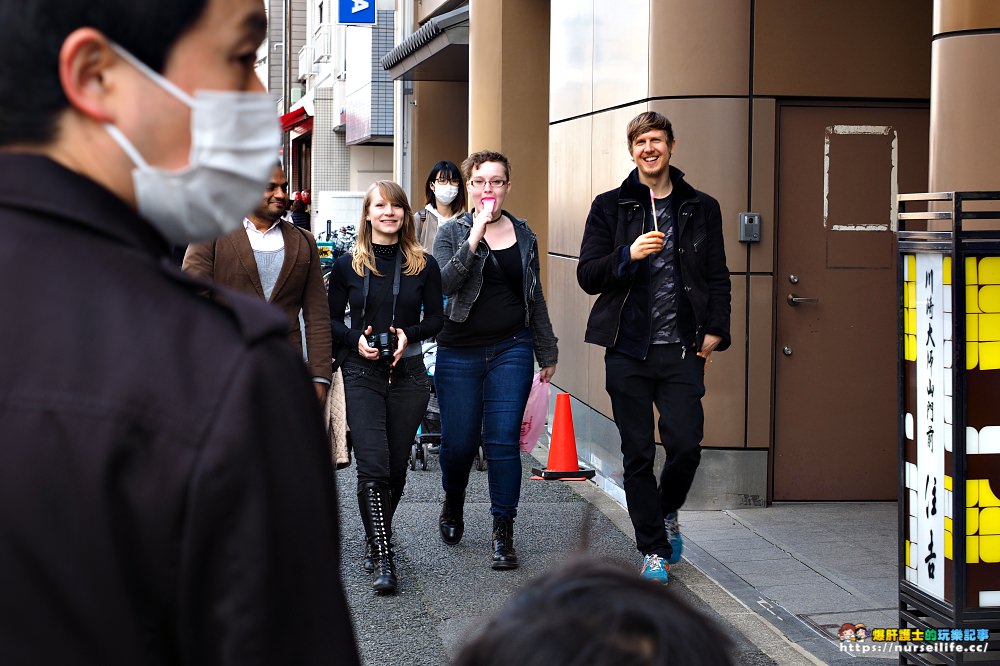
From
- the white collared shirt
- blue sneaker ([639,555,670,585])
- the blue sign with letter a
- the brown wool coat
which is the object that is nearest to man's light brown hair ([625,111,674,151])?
the brown wool coat

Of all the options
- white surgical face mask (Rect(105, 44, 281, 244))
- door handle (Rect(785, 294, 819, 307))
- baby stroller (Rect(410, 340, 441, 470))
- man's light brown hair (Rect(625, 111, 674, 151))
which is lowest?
baby stroller (Rect(410, 340, 441, 470))

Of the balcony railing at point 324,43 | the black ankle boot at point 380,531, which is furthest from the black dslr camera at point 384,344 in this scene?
the balcony railing at point 324,43

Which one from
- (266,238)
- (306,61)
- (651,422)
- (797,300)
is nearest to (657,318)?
(651,422)

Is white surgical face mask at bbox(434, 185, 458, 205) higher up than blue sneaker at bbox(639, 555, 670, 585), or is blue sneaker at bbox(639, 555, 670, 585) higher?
white surgical face mask at bbox(434, 185, 458, 205)

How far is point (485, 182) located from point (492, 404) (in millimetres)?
1189

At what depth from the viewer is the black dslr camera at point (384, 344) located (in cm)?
661

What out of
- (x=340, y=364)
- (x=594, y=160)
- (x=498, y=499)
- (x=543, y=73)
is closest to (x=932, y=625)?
(x=498, y=499)

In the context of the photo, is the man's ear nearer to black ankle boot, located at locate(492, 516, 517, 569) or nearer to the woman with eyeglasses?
the woman with eyeglasses

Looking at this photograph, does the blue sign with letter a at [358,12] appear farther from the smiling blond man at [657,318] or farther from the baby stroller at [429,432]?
the smiling blond man at [657,318]

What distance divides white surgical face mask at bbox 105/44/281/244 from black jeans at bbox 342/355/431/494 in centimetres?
503

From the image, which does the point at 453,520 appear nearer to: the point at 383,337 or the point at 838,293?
the point at 383,337

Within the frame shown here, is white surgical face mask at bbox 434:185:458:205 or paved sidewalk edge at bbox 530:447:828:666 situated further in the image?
white surgical face mask at bbox 434:185:458:205

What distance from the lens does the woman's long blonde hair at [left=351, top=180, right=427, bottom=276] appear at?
22.2 ft

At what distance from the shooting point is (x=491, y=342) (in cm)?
695
